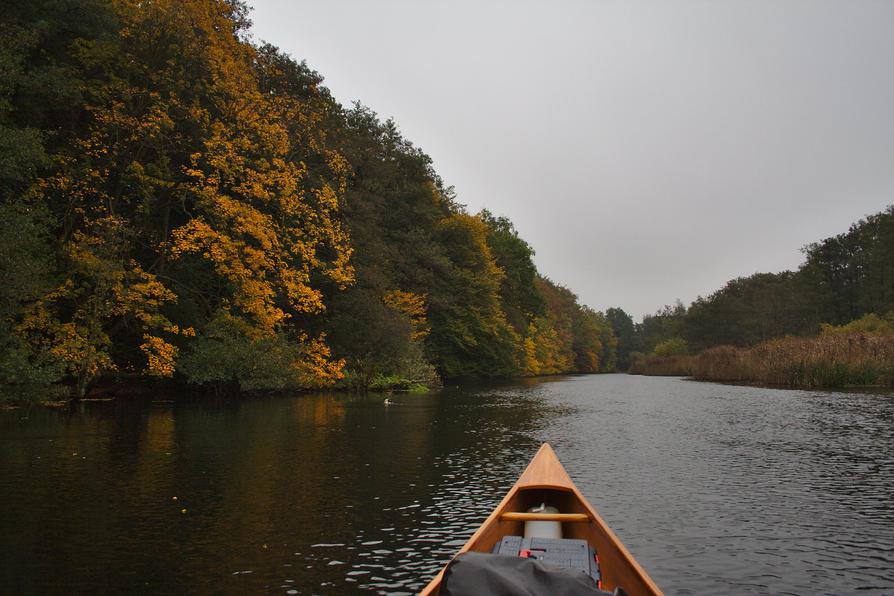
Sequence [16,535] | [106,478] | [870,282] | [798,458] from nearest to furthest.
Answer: [16,535], [106,478], [798,458], [870,282]

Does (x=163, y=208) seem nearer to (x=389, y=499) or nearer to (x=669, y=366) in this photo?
(x=389, y=499)

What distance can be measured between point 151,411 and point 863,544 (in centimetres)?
1889

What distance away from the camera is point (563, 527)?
238 inches

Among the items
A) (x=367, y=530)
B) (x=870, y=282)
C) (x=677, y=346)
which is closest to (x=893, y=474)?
(x=367, y=530)

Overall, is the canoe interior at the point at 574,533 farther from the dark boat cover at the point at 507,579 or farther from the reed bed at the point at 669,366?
the reed bed at the point at 669,366

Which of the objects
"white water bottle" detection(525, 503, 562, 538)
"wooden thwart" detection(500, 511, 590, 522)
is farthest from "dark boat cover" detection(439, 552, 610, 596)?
"white water bottle" detection(525, 503, 562, 538)

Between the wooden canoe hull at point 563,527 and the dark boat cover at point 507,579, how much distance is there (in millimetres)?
223

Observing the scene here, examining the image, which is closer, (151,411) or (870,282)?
(151,411)

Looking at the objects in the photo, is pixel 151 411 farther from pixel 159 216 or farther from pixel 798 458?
pixel 798 458

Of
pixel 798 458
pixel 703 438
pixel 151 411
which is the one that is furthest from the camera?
pixel 151 411

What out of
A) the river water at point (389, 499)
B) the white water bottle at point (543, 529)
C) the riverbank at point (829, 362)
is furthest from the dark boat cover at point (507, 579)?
the riverbank at point (829, 362)

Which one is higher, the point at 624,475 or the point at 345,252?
the point at 345,252

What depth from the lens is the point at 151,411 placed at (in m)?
19.5

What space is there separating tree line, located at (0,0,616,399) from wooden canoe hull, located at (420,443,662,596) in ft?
49.6
